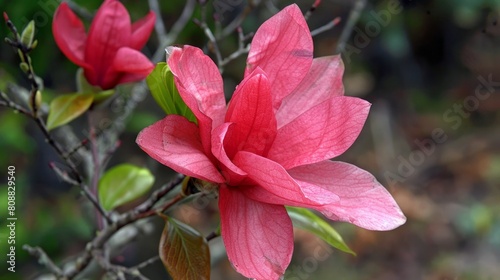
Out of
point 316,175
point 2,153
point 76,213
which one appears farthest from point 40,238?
point 316,175

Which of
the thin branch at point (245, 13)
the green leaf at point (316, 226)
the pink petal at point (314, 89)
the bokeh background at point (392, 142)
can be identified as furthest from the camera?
the bokeh background at point (392, 142)

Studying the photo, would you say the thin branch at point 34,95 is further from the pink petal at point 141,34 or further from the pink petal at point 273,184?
the pink petal at point 273,184

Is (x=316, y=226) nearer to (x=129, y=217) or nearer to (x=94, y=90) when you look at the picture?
(x=129, y=217)

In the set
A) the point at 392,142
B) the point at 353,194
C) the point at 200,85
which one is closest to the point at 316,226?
the point at 353,194

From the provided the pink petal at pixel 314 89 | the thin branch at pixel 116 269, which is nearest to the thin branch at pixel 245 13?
the pink petal at pixel 314 89

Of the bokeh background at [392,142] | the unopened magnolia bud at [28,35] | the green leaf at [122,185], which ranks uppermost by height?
the unopened magnolia bud at [28,35]

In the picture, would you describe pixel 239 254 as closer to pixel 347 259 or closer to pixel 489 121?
pixel 347 259
